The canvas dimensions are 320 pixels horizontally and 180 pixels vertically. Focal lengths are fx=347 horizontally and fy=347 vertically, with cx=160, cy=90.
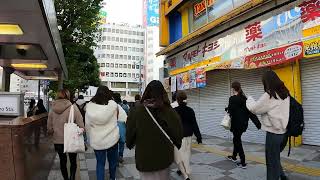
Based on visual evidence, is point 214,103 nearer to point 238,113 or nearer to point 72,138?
point 238,113

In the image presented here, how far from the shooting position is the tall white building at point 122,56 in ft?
338

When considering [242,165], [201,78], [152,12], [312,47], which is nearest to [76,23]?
[201,78]

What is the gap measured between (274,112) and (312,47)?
420cm

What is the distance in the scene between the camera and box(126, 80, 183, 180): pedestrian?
11.8 ft

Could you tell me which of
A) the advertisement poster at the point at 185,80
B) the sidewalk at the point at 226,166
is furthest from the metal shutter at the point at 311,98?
the advertisement poster at the point at 185,80

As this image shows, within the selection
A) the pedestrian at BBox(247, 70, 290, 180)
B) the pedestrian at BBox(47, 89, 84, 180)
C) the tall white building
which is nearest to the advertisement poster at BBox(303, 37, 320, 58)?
the pedestrian at BBox(247, 70, 290, 180)

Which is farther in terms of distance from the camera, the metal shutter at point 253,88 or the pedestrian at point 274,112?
the metal shutter at point 253,88

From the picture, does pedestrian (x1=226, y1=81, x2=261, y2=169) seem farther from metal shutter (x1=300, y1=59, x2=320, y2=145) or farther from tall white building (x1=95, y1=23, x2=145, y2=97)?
tall white building (x1=95, y1=23, x2=145, y2=97)

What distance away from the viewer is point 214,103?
1391 cm

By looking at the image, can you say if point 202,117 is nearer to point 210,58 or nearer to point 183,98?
point 210,58

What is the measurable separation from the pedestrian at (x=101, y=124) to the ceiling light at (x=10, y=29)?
243 cm

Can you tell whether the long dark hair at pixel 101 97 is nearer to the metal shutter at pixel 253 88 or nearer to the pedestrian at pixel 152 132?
the pedestrian at pixel 152 132

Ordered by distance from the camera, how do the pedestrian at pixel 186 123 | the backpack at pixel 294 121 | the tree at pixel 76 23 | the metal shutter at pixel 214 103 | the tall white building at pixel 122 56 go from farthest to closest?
the tall white building at pixel 122 56, the tree at pixel 76 23, the metal shutter at pixel 214 103, the pedestrian at pixel 186 123, the backpack at pixel 294 121

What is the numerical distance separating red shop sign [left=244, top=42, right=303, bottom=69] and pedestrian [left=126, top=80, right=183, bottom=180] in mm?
6130
